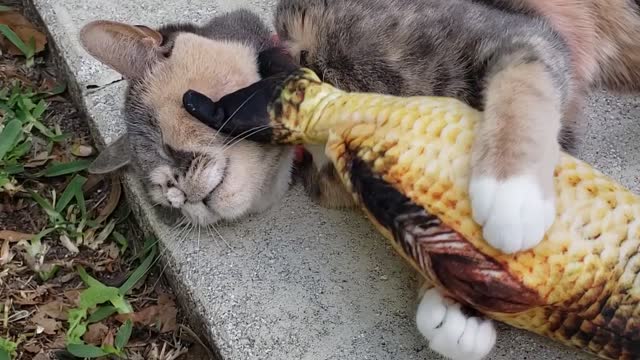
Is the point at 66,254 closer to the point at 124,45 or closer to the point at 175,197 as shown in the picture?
the point at 175,197

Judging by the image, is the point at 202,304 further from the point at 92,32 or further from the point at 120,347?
the point at 92,32

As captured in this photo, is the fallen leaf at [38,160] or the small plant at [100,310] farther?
the fallen leaf at [38,160]

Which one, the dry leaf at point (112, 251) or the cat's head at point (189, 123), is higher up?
the cat's head at point (189, 123)

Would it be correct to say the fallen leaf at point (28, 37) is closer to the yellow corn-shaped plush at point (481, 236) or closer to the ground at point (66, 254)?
the ground at point (66, 254)

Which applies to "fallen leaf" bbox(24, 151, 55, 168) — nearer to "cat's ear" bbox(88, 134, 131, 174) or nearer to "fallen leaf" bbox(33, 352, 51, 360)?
"cat's ear" bbox(88, 134, 131, 174)

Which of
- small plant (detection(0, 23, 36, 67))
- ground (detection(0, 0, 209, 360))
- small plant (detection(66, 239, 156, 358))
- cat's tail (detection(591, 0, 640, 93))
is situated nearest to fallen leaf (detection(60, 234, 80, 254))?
ground (detection(0, 0, 209, 360))

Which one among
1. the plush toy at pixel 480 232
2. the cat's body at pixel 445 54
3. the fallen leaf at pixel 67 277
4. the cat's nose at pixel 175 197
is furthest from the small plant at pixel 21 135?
the plush toy at pixel 480 232

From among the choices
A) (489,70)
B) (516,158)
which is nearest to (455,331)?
(516,158)
